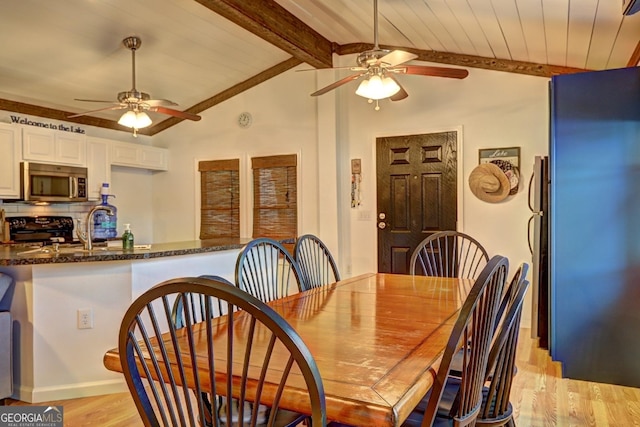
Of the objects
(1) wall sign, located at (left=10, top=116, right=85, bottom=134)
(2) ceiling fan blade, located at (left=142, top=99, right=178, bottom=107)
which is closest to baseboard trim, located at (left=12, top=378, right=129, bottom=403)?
(2) ceiling fan blade, located at (left=142, top=99, right=178, bottom=107)

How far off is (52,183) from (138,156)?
1234 millimetres

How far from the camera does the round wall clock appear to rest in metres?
5.73

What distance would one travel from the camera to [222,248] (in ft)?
10.8

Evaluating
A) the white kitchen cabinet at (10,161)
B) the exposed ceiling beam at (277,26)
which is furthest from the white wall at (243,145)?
the white kitchen cabinet at (10,161)

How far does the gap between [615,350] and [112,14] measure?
4636mm

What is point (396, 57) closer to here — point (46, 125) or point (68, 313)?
point (68, 313)

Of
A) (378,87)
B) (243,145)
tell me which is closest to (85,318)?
(378,87)

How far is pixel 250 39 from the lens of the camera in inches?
187

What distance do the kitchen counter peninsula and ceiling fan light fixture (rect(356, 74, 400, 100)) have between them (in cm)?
164

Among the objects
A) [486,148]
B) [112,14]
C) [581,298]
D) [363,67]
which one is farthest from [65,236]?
[581,298]

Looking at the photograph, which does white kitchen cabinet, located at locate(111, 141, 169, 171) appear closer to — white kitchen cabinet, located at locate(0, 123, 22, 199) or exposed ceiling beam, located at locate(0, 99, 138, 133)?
exposed ceiling beam, located at locate(0, 99, 138, 133)

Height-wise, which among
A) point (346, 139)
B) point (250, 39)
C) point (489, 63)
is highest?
point (250, 39)

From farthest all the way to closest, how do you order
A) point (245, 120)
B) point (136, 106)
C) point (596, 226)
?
point (245, 120), point (136, 106), point (596, 226)

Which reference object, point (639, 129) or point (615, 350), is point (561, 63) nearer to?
point (639, 129)
